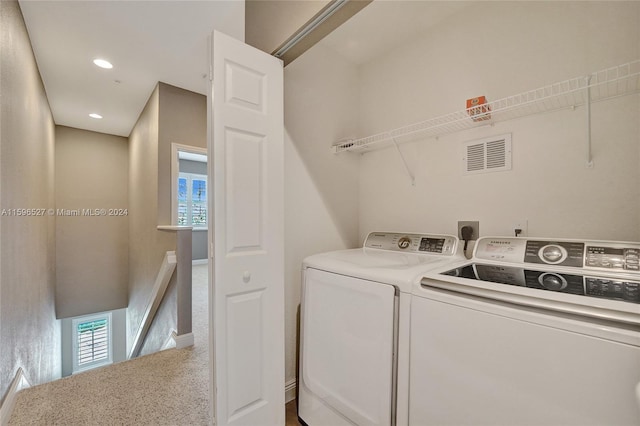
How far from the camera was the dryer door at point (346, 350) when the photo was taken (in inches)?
45.1

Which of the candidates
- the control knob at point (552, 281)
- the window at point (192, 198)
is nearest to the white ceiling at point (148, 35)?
the control knob at point (552, 281)

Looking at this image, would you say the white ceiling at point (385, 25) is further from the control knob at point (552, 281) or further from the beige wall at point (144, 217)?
the beige wall at point (144, 217)

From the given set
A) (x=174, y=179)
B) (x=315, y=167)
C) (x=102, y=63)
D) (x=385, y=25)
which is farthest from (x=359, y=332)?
(x=102, y=63)

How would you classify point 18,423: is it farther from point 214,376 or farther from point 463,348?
point 463,348

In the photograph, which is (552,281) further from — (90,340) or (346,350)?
(90,340)

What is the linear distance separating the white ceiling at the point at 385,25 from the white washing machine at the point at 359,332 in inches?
54.5

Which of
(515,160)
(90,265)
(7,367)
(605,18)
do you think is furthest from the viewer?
(90,265)

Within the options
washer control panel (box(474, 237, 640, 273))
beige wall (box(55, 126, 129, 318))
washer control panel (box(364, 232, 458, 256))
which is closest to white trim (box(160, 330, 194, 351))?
washer control panel (box(364, 232, 458, 256))

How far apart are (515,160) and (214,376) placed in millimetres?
1892

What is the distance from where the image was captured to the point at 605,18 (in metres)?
1.23

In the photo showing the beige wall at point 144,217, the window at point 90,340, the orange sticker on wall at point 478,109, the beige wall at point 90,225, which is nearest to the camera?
the orange sticker on wall at point 478,109

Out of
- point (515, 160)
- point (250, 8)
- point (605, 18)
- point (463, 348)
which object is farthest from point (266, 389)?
point (605, 18)

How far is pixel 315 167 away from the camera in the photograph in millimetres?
1939

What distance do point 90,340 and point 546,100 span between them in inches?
277
